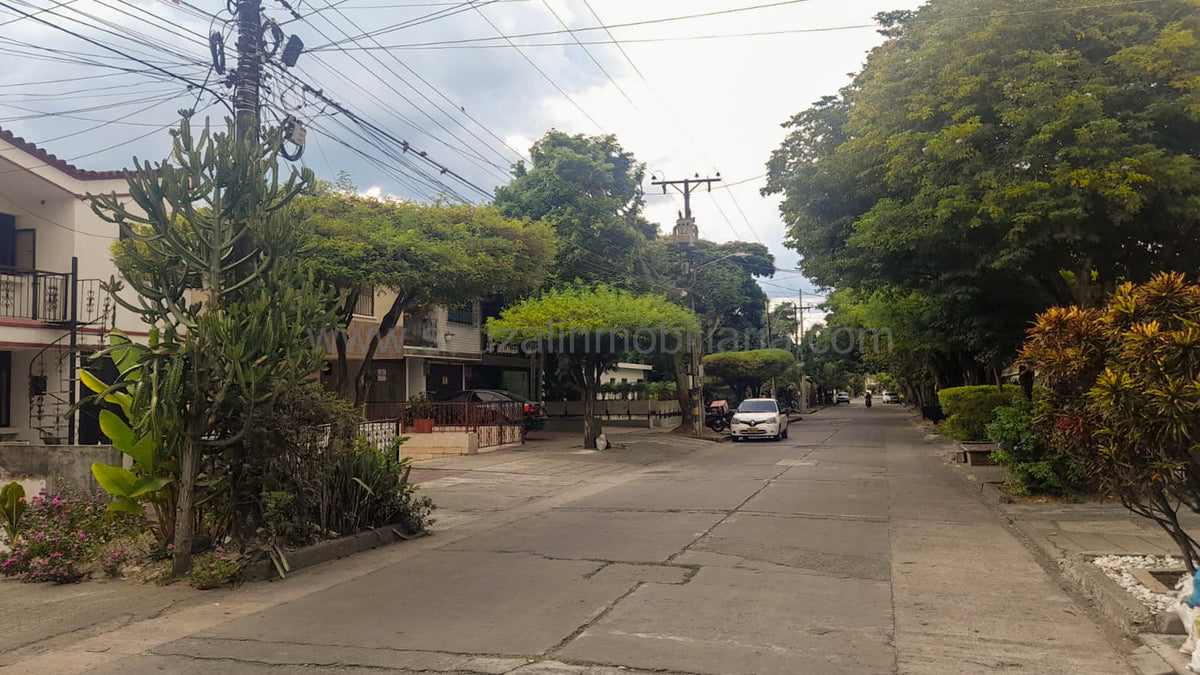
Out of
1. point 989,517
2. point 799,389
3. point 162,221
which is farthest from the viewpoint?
point 799,389

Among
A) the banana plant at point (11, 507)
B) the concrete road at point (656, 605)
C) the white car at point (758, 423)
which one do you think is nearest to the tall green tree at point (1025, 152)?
the concrete road at point (656, 605)

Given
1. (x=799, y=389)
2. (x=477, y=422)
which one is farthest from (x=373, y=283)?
Answer: (x=799, y=389)

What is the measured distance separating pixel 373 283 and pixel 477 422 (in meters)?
6.72

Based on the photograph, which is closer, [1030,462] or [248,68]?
[248,68]

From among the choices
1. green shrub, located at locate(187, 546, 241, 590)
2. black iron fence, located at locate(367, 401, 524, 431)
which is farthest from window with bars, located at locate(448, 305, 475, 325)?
green shrub, located at locate(187, 546, 241, 590)

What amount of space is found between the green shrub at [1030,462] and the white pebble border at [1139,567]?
490cm

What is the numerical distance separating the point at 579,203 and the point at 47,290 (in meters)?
19.9

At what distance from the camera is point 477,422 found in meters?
23.9

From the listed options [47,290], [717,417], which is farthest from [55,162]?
[717,417]

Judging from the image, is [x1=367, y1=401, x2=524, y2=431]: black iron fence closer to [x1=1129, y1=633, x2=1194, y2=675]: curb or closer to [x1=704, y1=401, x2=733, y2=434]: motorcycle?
[x1=704, y1=401, x2=733, y2=434]: motorcycle

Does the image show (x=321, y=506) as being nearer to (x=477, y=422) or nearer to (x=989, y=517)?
(x=989, y=517)

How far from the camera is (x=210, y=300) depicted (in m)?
8.45

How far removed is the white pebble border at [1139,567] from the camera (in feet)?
21.2

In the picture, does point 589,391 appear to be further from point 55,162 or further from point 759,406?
point 55,162
